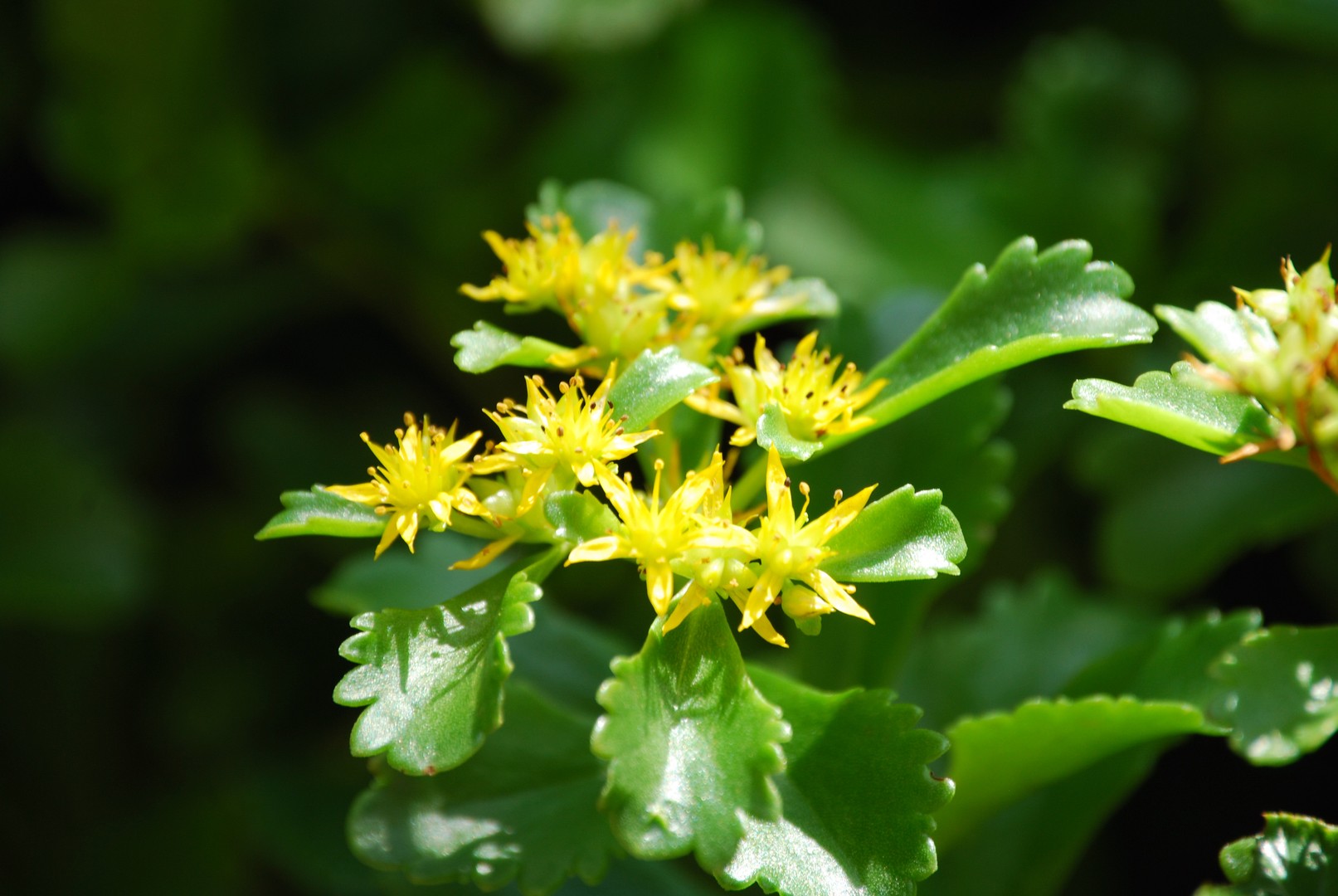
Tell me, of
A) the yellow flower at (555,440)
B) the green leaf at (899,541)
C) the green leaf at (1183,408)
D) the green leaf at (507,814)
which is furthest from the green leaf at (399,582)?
the green leaf at (1183,408)

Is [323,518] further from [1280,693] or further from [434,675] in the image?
[1280,693]

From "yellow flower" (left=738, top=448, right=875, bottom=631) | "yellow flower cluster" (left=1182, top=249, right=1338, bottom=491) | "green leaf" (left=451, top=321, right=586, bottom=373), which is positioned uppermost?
"yellow flower cluster" (left=1182, top=249, right=1338, bottom=491)

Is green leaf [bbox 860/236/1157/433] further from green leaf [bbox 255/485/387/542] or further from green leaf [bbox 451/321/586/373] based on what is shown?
green leaf [bbox 255/485/387/542]

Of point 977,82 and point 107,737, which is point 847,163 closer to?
point 977,82

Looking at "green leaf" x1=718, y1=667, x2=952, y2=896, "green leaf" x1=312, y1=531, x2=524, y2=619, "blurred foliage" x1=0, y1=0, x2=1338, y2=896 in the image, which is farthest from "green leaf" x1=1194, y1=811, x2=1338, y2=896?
"blurred foliage" x1=0, y1=0, x2=1338, y2=896

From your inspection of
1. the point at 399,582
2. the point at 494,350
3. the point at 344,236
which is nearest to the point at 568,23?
the point at 344,236

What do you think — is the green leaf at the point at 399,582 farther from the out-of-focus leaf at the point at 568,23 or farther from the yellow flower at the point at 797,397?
the out-of-focus leaf at the point at 568,23
